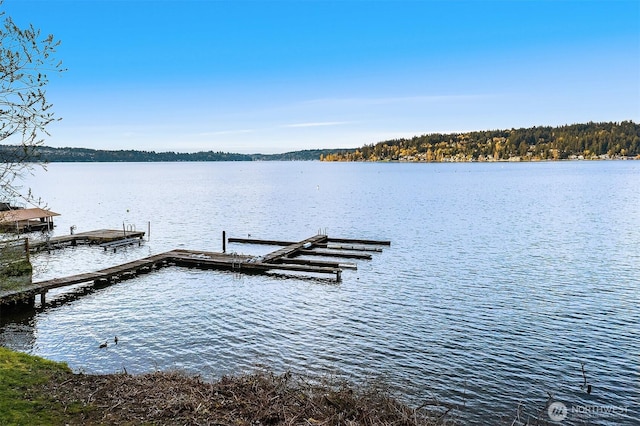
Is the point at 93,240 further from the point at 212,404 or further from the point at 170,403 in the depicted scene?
the point at 212,404

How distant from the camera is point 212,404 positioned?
10039mm

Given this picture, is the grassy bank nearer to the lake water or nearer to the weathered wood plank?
the lake water

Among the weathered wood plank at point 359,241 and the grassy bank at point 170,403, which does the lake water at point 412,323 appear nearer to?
the weathered wood plank at point 359,241

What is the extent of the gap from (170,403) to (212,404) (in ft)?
3.04

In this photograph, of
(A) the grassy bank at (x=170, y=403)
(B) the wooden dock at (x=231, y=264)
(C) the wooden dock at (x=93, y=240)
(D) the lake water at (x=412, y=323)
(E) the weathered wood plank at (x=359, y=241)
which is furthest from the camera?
(E) the weathered wood plank at (x=359, y=241)

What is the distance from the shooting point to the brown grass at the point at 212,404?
9.34m

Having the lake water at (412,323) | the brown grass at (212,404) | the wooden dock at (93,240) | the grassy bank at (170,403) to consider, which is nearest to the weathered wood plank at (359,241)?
the lake water at (412,323)

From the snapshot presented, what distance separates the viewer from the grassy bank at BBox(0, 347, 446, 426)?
9.27m

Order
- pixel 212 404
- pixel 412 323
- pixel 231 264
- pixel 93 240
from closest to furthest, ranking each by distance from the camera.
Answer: pixel 212 404 → pixel 412 323 → pixel 231 264 → pixel 93 240

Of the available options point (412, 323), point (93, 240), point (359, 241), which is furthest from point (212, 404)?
point (93, 240)

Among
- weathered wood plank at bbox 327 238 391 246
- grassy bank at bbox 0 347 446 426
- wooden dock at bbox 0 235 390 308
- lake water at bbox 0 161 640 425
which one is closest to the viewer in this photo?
grassy bank at bbox 0 347 446 426

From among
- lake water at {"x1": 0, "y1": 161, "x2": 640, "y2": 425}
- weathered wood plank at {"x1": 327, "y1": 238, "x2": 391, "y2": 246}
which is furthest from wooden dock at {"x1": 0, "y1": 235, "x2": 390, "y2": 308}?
weathered wood plank at {"x1": 327, "y1": 238, "x2": 391, "y2": 246}

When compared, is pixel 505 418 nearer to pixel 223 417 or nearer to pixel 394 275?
pixel 223 417

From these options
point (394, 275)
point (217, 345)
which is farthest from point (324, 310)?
point (394, 275)
